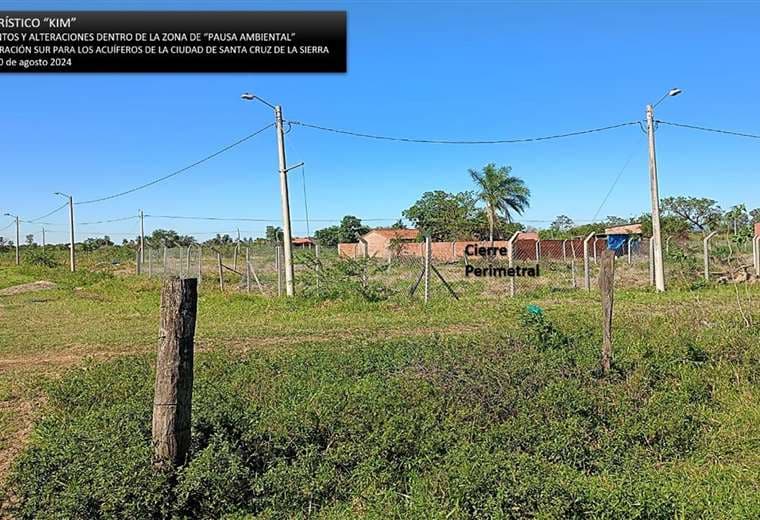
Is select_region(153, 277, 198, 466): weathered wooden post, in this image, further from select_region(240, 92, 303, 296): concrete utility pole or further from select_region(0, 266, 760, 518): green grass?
select_region(240, 92, 303, 296): concrete utility pole

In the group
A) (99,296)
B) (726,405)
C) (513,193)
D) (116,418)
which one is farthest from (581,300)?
(513,193)

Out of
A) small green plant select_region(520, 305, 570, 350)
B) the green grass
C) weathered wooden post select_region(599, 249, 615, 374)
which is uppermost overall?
weathered wooden post select_region(599, 249, 615, 374)

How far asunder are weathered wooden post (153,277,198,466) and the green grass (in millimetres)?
135

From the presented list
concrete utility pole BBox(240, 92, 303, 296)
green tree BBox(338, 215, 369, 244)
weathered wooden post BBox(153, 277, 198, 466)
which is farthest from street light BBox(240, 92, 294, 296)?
green tree BBox(338, 215, 369, 244)

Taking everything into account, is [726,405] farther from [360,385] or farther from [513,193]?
[513,193]

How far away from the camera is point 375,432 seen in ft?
12.6

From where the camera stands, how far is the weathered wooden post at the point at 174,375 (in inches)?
128

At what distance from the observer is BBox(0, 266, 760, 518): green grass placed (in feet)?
9.75

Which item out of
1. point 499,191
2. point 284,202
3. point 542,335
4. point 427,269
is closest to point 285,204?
point 284,202

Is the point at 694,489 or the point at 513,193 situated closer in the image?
the point at 694,489

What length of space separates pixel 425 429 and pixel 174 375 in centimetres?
179

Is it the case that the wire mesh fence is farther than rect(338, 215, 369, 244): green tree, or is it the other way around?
rect(338, 215, 369, 244): green tree

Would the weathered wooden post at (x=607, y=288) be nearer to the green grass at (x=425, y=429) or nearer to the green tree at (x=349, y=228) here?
the green grass at (x=425, y=429)

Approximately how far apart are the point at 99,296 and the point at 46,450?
14.3 meters
